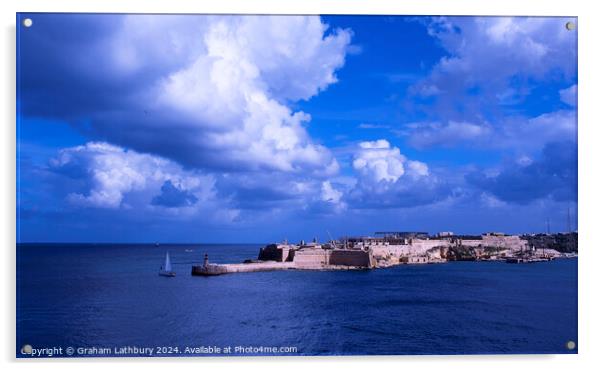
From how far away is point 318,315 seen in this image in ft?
28.6

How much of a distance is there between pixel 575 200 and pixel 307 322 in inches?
168

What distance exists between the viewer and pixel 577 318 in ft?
20.1

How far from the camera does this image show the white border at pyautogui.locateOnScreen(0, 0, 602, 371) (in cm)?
581

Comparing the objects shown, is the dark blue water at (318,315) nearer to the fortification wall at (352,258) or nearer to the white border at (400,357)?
the white border at (400,357)

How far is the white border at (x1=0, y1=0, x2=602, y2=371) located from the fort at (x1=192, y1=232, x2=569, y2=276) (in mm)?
1477

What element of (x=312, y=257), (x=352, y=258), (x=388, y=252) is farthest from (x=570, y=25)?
(x=312, y=257)

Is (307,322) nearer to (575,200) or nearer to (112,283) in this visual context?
(575,200)

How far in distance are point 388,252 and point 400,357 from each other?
30.2ft

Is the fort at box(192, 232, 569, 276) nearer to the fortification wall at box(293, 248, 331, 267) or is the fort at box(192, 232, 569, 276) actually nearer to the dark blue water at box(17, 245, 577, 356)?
the fortification wall at box(293, 248, 331, 267)

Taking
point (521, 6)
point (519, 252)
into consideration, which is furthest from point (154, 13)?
point (519, 252)

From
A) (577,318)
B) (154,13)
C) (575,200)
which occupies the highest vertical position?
(154,13)

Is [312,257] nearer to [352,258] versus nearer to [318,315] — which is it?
[352,258]

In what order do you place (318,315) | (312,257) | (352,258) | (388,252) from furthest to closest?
(312,257)
(352,258)
(388,252)
(318,315)

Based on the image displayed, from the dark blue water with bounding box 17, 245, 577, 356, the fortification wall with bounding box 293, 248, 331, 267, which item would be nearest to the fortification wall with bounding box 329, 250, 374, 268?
the fortification wall with bounding box 293, 248, 331, 267
